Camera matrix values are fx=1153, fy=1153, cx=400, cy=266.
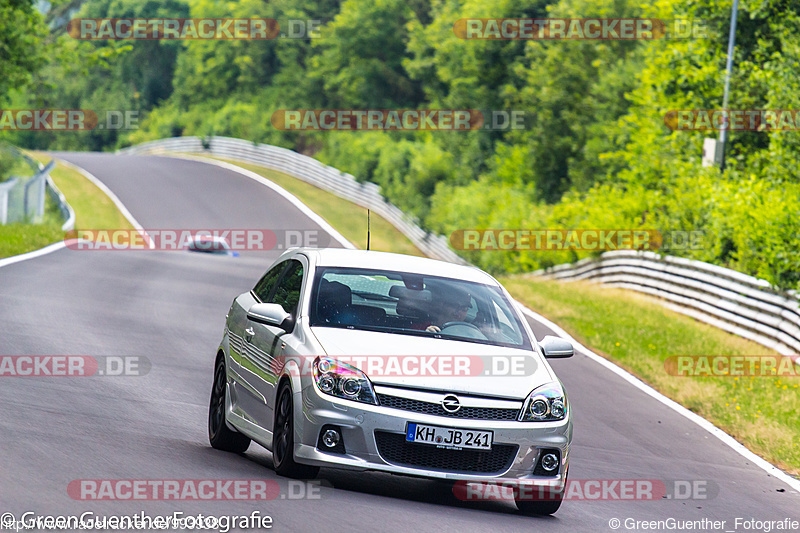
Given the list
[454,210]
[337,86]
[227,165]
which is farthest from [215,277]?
[337,86]

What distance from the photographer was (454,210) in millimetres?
51844

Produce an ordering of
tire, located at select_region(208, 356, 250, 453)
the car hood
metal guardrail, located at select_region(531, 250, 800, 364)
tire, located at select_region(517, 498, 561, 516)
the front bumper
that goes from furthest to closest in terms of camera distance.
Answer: metal guardrail, located at select_region(531, 250, 800, 364)
tire, located at select_region(208, 356, 250, 453)
tire, located at select_region(517, 498, 561, 516)
the car hood
the front bumper

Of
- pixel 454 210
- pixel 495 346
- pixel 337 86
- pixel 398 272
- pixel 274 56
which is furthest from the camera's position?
pixel 274 56

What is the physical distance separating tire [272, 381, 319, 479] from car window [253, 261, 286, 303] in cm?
154

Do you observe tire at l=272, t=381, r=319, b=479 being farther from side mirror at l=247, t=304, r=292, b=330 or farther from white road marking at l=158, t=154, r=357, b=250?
white road marking at l=158, t=154, r=357, b=250

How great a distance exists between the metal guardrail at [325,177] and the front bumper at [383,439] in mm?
34473

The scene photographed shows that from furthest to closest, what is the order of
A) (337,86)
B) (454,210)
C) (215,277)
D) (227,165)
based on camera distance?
(337,86), (227,165), (454,210), (215,277)

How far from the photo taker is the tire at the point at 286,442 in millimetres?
7297

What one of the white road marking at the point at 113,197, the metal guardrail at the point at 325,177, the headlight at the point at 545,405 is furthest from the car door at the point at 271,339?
the metal guardrail at the point at 325,177

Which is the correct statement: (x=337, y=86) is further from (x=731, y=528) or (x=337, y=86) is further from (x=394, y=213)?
(x=731, y=528)

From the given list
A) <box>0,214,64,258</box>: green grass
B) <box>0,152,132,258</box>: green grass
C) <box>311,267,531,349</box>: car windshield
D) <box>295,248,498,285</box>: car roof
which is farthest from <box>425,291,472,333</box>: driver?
<box>0,152,132,258</box>: green grass

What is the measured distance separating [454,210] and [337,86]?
119 ft

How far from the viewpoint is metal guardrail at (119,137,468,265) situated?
47.2m

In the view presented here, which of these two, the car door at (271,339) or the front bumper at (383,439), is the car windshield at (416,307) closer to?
the car door at (271,339)
